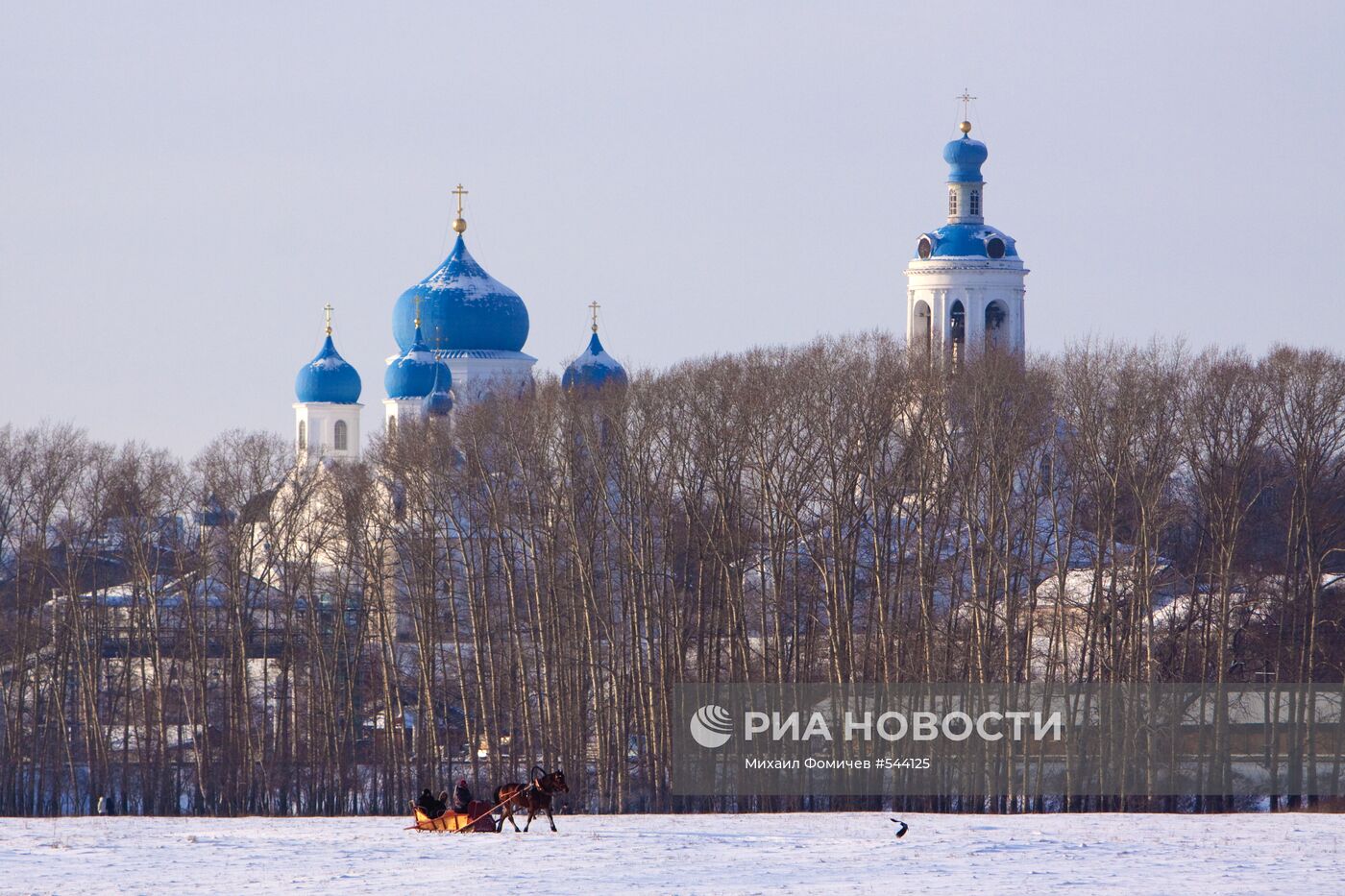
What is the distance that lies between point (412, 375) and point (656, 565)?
30777 mm

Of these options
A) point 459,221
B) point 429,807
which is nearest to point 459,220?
point 459,221

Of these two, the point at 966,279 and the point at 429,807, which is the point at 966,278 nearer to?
the point at 966,279

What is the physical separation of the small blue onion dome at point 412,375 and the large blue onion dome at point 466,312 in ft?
3.62

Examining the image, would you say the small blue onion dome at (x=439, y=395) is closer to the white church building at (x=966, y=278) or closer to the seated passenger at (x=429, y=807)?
the white church building at (x=966, y=278)

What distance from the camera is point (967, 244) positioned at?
61.6 metres

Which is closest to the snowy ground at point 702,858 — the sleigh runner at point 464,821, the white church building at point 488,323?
the sleigh runner at point 464,821

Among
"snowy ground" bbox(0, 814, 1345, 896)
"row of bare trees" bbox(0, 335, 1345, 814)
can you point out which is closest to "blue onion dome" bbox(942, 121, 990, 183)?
"row of bare trees" bbox(0, 335, 1345, 814)

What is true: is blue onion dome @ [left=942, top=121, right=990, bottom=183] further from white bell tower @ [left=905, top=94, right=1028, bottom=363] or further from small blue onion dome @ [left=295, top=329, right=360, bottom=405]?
small blue onion dome @ [left=295, top=329, right=360, bottom=405]

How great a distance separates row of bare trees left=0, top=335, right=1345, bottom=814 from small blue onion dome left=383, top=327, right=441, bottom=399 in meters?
25.7

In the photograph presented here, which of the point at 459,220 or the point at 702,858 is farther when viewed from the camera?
the point at 459,220

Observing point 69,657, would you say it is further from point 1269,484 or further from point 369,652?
point 1269,484

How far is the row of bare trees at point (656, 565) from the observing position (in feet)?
103

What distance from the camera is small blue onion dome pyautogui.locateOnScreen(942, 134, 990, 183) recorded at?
62500mm

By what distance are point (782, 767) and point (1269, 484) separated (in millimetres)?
7090
